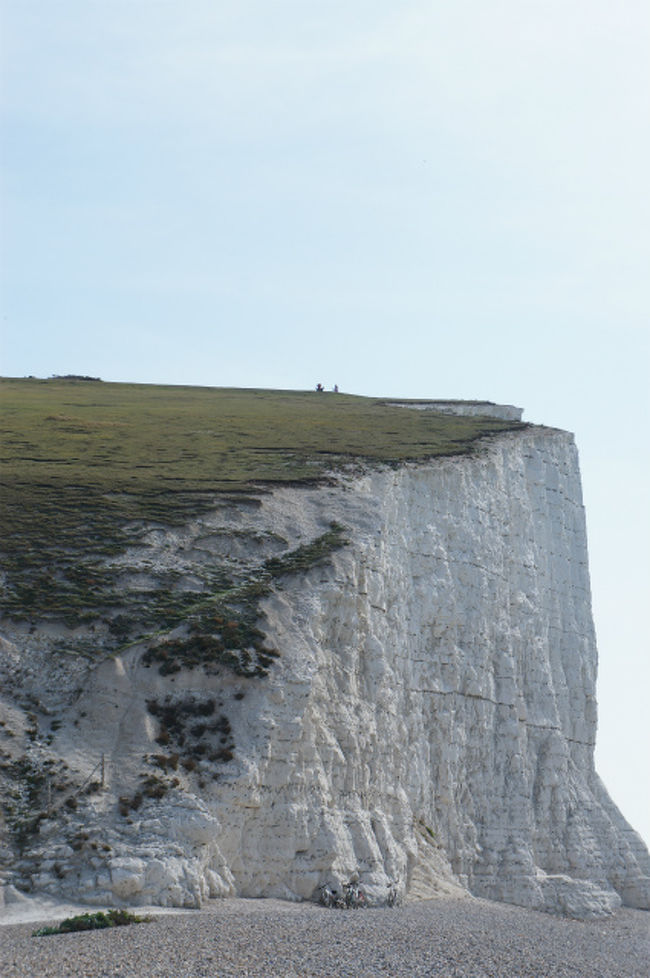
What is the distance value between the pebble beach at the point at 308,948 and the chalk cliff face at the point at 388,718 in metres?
2.03

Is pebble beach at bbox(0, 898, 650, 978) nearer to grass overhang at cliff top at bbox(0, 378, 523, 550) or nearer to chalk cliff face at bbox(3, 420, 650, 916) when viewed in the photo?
chalk cliff face at bbox(3, 420, 650, 916)

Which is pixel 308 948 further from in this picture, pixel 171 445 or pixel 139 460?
pixel 171 445

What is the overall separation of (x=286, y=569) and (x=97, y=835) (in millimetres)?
12190

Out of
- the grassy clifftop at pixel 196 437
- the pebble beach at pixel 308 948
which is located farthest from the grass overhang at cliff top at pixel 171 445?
the pebble beach at pixel 308 948

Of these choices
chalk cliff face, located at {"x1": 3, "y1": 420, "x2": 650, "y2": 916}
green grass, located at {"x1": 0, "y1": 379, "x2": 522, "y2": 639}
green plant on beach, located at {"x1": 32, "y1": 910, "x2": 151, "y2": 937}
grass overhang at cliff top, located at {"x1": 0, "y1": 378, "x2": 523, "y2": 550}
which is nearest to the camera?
green plant on beach, located at {"x1": 32, "y1": 910, "x2": 151, "y2": 937}

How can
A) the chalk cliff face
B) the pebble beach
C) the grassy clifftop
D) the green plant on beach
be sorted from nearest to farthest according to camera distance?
the pebble beach → the green plant on beach → the chalk cliff face → the grassy clifftop

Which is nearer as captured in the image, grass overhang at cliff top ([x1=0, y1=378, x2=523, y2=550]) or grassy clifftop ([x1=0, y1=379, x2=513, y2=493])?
grass overhang at cliff top ([x1=0, y1=378, x2=523, y2=550])

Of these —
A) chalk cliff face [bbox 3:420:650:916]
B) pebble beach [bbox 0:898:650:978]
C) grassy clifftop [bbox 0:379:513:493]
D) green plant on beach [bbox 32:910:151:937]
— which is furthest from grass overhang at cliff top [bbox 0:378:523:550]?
pebble beach [bbox 0:898:650:978]

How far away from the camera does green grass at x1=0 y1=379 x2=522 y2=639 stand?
122 ft

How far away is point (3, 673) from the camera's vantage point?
3325 cm

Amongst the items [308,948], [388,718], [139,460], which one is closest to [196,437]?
[139,460]

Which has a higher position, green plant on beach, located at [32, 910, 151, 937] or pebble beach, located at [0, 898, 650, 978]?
green plant on beach, located at [32, 910, 151, 937]

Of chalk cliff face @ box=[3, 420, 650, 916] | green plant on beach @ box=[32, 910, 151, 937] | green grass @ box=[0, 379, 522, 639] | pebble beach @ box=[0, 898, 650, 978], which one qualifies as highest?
green grass @ box=[0, 379, 522, 639]

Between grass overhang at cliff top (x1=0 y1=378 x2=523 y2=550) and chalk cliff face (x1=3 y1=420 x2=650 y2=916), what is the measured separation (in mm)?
2599
